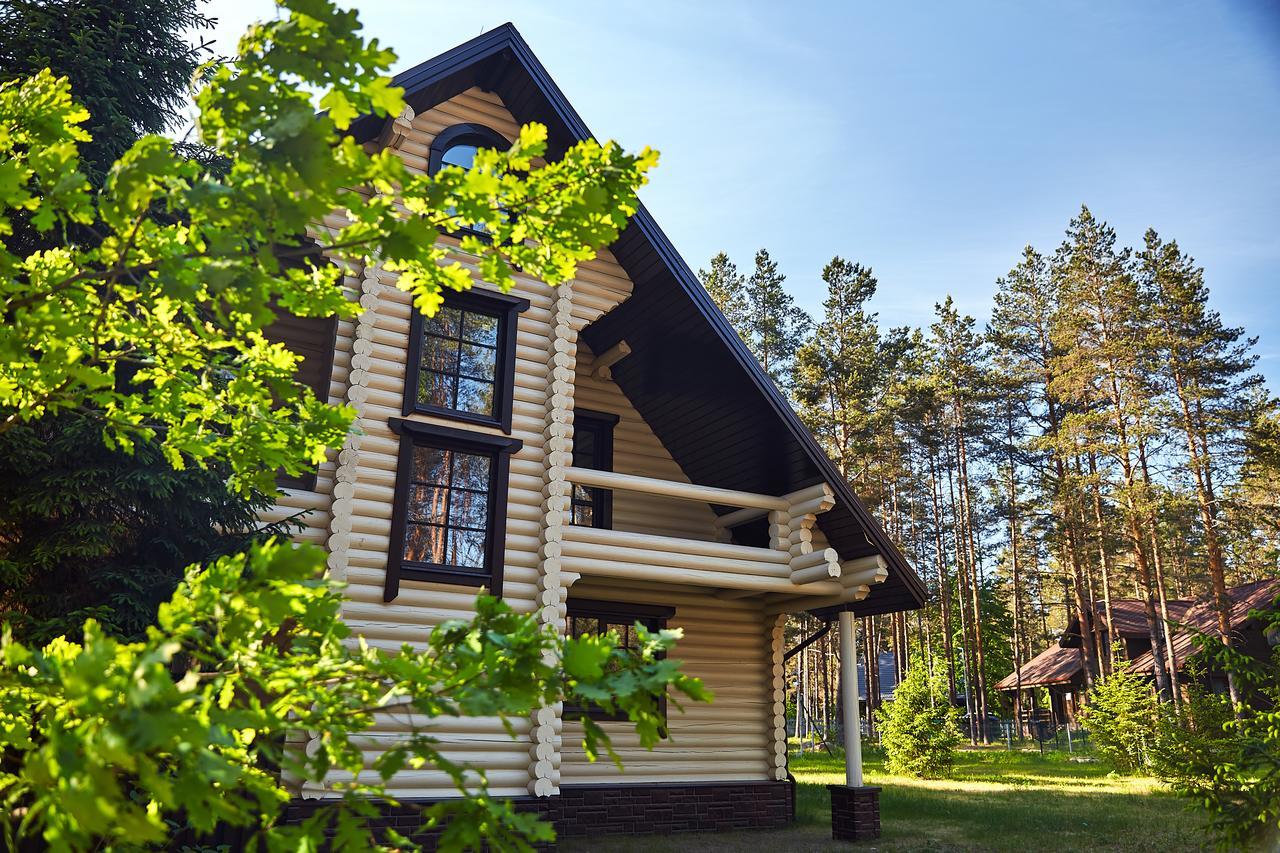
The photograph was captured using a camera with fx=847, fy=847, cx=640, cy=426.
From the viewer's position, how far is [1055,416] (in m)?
34.6

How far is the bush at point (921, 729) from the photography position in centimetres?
2136

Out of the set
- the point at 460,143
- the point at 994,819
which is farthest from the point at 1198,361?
the point at 460,143

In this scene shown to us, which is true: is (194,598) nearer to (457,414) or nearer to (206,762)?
(206,762)

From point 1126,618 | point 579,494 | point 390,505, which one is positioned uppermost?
point 1126,618

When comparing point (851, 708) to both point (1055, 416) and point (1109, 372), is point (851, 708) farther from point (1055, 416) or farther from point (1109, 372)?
point (1055, 416)

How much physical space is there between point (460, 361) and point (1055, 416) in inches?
1227

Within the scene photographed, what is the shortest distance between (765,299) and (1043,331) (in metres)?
11.1

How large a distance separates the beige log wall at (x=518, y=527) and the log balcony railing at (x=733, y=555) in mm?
715

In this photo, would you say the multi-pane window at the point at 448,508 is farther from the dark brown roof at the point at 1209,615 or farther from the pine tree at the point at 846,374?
the dark brown roof at the point at 1209,615

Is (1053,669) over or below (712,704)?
over

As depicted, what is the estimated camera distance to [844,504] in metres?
10.8

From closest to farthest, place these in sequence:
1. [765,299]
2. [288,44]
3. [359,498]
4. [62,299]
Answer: [288,44] < [62,299] < [359,498] < [765,299]

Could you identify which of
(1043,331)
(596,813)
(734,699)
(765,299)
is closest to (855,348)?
(765,299)

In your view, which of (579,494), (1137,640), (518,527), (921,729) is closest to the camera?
(518,527)
